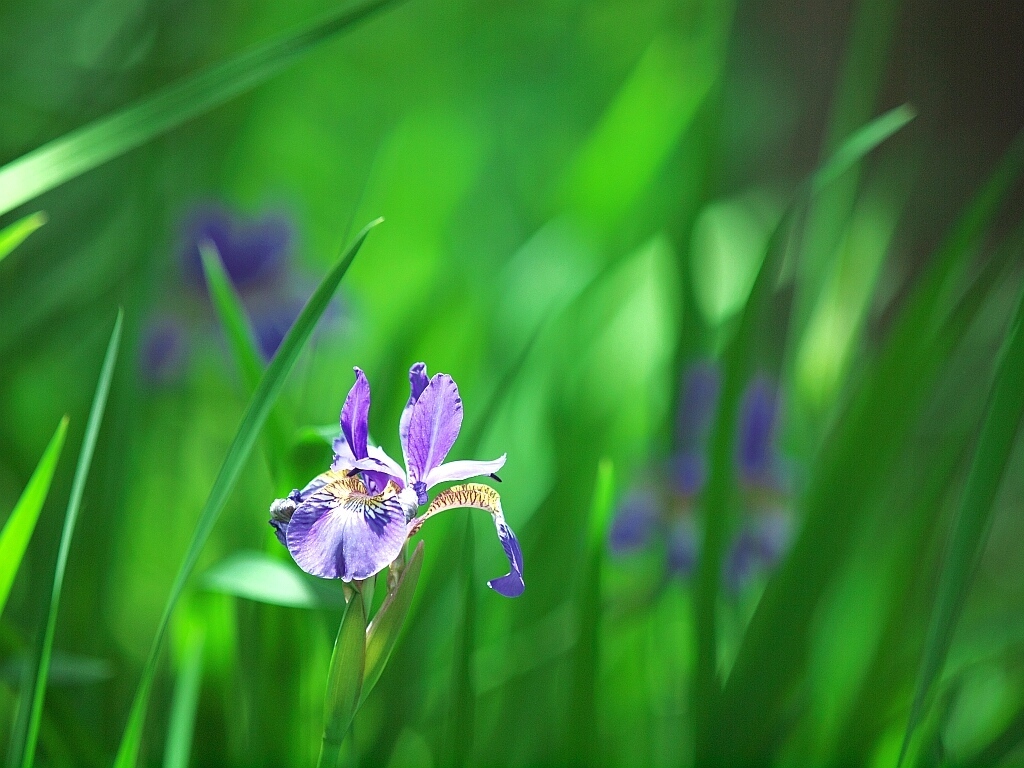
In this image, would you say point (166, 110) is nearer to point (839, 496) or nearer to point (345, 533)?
point (345, 533)

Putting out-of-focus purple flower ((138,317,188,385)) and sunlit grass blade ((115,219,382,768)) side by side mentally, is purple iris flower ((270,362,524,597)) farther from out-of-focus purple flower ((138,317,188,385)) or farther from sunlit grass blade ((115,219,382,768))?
out-of-focus purple flower ((138,317,188,385))

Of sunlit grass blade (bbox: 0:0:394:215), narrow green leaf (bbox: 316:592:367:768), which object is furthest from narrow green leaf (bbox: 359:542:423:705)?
sunlit grass blade (bbox: 0:0:394:215)

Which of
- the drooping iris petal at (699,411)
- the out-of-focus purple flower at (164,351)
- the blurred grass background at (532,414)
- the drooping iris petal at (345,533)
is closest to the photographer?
the drooping iris petal at (345,533)

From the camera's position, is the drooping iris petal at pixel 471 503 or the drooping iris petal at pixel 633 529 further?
the drooping iris petal at pixel 633 529

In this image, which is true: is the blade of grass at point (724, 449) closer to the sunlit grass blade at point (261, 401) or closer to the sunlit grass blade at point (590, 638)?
the sunlit grass blade at point (590, 638)

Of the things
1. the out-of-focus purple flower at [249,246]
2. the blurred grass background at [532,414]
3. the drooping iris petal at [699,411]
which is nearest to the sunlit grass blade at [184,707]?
the blurred grass background at [532,414]

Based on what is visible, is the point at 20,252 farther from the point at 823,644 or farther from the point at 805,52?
the point at 805,52

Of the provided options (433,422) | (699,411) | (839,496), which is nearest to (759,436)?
(699,411)

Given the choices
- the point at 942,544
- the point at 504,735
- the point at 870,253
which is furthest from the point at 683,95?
the point at 504,735
